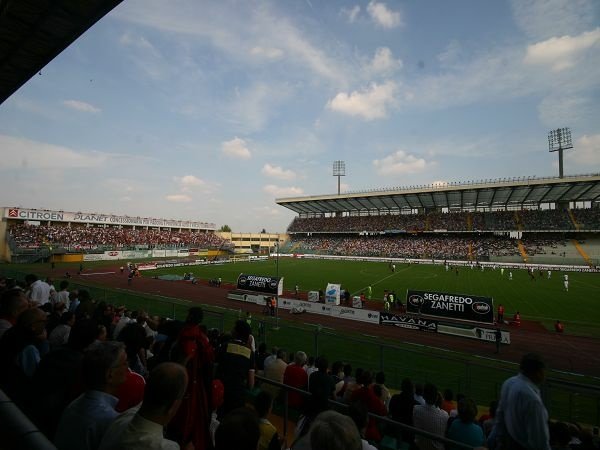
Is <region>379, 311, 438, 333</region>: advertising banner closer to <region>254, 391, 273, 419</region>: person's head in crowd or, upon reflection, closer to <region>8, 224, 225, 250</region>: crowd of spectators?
<region>254, 391, 273, 419</region>: person's head in crowd

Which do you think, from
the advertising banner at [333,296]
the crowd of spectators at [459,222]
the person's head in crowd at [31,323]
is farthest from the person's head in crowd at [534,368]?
the crowd of spectators at [459,222]

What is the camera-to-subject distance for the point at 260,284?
2755cm

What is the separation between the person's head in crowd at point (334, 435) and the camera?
6.00 ft

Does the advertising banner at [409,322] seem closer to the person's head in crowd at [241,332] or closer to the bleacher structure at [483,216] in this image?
the person's head in crowd at [241,332]

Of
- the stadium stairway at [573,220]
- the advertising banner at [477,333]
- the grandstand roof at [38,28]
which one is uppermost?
the stadium stairway at [573,220]

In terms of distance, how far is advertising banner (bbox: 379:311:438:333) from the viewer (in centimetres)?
1873

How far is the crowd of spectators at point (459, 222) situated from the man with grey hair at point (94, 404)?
7161cm

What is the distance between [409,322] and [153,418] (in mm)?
19055

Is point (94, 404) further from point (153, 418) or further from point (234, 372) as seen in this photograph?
point (234, 372)

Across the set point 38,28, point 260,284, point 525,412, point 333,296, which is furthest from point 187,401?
point 260,284

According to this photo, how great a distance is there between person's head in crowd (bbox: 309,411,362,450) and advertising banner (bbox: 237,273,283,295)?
24.5m

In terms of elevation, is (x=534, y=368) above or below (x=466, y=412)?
above

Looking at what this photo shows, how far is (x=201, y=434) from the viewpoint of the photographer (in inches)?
137

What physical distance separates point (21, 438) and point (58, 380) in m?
2.13
